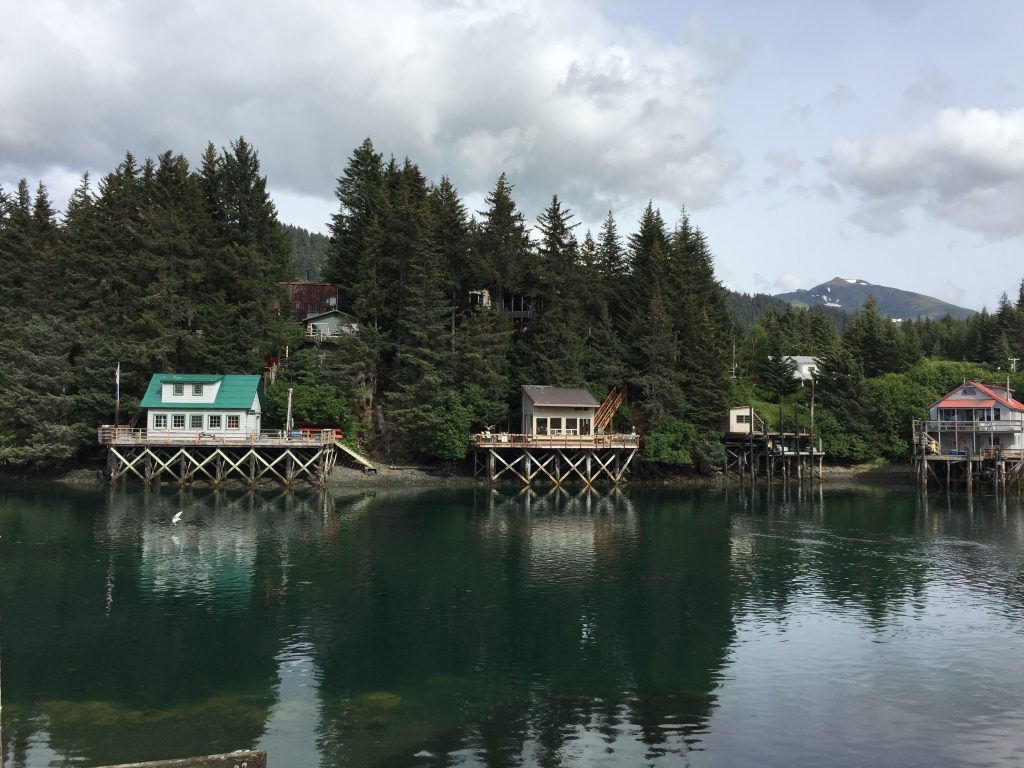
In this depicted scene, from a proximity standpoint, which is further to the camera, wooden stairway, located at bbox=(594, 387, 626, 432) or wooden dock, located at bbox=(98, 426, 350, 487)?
wooden stairway, located at bbox=(594, 387, 626, 432)

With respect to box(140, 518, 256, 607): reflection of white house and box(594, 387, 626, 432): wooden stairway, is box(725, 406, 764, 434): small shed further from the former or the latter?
box(140, 518, 256, 607): reflection of white house

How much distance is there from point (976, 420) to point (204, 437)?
204 feet

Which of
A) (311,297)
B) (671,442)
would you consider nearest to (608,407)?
(671,442)

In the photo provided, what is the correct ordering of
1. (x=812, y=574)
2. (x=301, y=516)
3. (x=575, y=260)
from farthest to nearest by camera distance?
(x=575, y=260) → (x=301, y=516) → (x=812, y=574)

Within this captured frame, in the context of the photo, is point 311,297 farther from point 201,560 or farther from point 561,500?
point 201,560

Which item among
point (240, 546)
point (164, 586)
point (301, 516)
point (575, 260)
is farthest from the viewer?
point (575, 260)

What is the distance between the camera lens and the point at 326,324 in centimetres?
7094

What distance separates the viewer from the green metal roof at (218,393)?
189 feet

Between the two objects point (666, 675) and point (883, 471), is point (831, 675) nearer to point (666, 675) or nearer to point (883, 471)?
point (666, 675)

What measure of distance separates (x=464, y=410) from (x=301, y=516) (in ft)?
63.8

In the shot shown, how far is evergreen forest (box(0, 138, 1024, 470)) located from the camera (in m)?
60.4

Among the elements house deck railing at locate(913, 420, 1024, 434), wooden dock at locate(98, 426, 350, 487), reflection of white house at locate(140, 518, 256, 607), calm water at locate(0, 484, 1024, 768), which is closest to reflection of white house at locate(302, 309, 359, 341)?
wooden dock at locate(98, 426, 350, 487)

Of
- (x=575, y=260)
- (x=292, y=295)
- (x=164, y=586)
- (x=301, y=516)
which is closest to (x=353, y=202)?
(x=292, y=295)

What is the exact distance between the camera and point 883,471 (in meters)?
71.1
